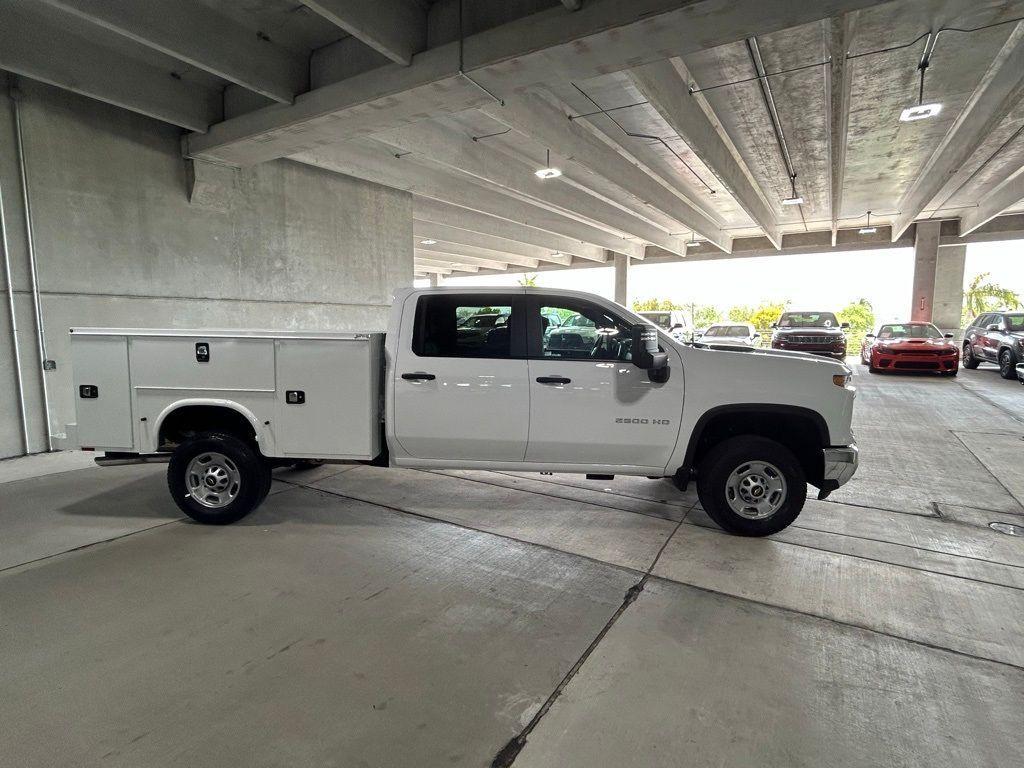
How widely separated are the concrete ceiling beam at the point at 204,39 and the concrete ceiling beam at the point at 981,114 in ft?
31.8

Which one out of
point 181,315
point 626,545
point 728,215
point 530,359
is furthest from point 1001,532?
point 728,215

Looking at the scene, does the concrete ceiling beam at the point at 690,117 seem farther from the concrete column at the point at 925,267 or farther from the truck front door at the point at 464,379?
the concrete column at the point at 925,267

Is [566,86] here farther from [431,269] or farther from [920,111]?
[431,269]

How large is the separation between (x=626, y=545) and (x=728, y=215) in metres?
18.5

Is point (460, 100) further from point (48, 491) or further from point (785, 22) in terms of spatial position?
point (48, 491)

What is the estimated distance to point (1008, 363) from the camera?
13.8m

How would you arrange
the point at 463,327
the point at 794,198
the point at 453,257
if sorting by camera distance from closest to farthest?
the point at 463,327
the point at 794,198
the point at 453,257

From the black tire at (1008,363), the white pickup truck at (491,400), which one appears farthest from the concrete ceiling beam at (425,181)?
the black tire at (1008,363)

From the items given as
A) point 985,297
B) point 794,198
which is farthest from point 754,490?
point 985,297

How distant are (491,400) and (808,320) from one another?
53.1 feet

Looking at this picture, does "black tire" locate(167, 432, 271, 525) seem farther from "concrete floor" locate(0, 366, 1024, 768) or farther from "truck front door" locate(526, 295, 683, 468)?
"truck front door" locate(526, 295, 683, 468)

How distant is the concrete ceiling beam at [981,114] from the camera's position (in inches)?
316

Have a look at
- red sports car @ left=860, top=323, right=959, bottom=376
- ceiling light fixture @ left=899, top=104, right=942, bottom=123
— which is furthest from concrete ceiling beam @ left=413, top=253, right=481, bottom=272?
ceiling light fixture @ left=899, top=104, right=942, bottom=123

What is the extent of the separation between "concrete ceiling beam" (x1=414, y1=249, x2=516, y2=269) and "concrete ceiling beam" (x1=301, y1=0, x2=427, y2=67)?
15781mm
